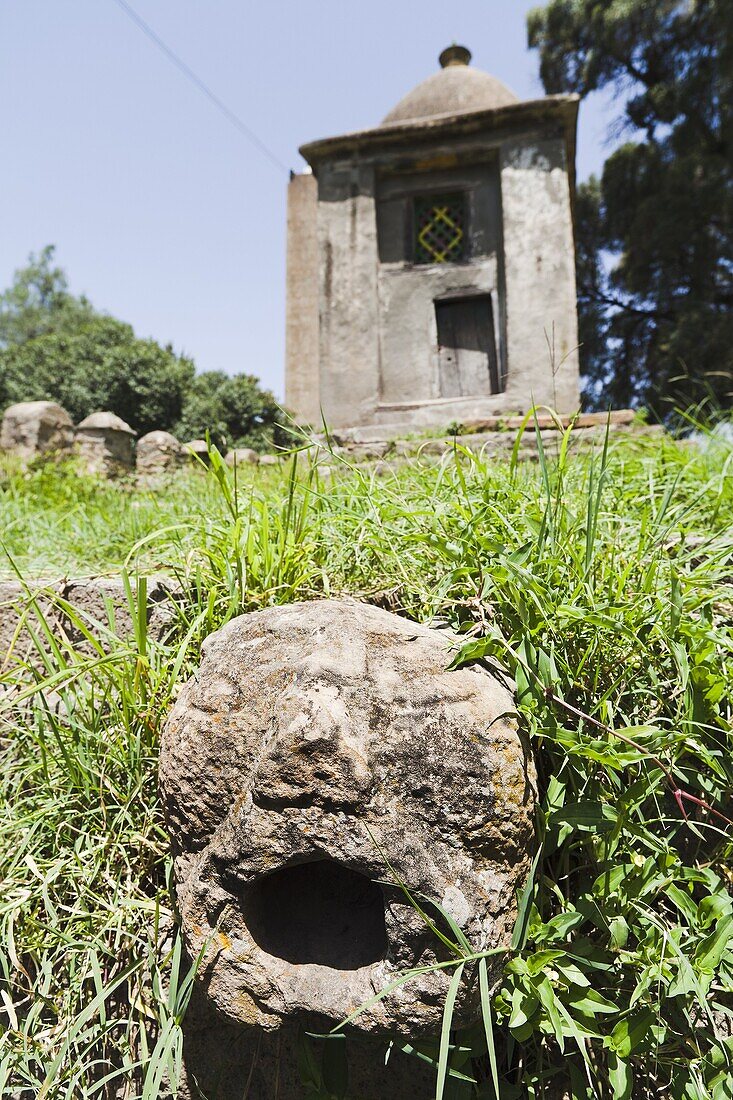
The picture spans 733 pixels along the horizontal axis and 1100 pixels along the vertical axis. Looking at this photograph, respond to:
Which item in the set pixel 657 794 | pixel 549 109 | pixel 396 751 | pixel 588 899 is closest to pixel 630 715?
pixel 657 794

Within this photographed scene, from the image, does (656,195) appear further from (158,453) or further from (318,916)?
(318,916)

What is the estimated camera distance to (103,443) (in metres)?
7.51

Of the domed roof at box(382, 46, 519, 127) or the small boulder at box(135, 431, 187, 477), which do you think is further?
the domed roof at box(382, 46, 519, 127)

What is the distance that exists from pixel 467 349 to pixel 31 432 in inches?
171

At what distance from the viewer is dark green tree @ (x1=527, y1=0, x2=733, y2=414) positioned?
13.1 meters

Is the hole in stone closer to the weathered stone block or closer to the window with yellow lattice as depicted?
the weathered stone block

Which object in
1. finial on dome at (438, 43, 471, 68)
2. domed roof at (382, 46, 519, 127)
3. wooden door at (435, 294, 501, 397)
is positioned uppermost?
finial on dome at (438, 43, 471, 68)

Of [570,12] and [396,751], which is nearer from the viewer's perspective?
[396,751]

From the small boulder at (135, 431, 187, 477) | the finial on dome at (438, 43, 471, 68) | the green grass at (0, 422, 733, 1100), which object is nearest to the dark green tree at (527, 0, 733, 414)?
the finial on dome at (438, 43, 471, 68)

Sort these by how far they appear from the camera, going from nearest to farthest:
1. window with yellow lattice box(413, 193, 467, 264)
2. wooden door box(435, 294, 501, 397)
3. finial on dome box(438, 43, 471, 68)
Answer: wooden door box(435, 294, 501, 397)
window with yellow lattice box(413, 193, 467, 264)
finial on dome box(438, 43, 471, 68)

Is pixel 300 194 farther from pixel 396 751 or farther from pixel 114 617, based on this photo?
pixel 396 751

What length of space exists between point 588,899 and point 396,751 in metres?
0.50

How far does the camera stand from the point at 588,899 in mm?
1438

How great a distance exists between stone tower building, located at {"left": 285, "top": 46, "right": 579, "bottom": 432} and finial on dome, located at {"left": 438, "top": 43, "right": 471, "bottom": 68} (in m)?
2.81
